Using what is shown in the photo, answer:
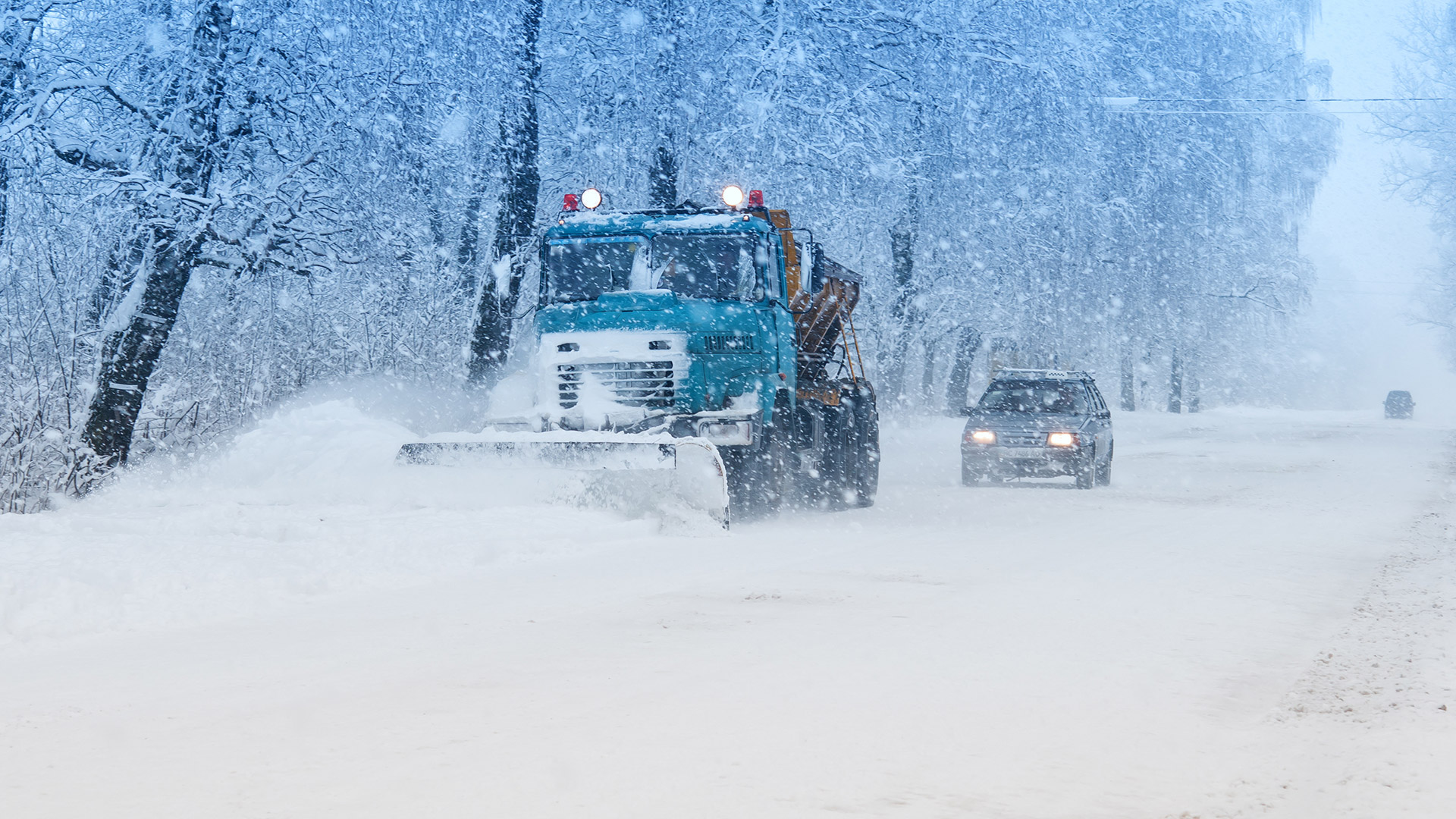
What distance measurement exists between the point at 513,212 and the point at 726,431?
7051 millimetres

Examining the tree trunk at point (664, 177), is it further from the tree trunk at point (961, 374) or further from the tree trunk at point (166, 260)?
the tree trunk at point (961, 374)

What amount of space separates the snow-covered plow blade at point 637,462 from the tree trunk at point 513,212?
6.88 metres

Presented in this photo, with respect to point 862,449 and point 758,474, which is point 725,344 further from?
point 862,449

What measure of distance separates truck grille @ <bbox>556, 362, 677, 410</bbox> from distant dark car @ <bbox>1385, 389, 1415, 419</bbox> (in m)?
74.6

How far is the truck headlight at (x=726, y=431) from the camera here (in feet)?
42.7

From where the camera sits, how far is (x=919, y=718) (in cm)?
526

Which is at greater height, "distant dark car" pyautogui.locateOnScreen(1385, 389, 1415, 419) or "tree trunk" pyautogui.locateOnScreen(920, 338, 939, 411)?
"tree trunk" pyautogui.locateOnScreen(920, 338, 939, 411)

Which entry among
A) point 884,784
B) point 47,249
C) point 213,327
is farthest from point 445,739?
point 213,327

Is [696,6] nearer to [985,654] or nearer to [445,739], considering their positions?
[985,654]

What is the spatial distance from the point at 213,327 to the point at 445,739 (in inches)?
558

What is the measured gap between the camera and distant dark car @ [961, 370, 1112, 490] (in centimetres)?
1955

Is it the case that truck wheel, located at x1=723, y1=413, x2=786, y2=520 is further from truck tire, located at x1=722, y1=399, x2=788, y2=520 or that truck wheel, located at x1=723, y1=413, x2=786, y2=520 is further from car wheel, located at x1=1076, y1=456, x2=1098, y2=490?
car wheel, located at x1=1076, y1=456, x2=1098, y2=490

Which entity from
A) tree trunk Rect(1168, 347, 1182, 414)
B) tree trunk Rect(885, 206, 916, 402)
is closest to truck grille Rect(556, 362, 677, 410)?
tree trunk Rect(885, 206, 916, 402)

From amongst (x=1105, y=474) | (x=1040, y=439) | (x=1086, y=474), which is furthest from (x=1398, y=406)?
(x=1040, y=439)
